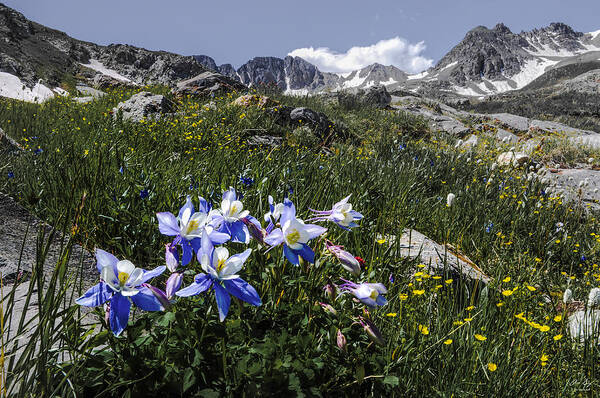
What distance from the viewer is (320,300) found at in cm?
118

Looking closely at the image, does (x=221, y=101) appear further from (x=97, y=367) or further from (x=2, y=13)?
(x=2, y=13)

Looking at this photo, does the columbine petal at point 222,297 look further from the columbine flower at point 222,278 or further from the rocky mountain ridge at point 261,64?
the rocky mountain ridge at point 261,64

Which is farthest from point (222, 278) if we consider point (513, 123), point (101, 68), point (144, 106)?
point (101, 68)

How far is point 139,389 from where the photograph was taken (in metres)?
0.90

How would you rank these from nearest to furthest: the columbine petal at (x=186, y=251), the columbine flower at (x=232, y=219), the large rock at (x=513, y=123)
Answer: the columbine petal at (x=186, y=251)
the columbine flower at (x=232, y=219)
the large rock at (x=513, y=123)

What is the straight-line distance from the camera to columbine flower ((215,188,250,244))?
0.86 m

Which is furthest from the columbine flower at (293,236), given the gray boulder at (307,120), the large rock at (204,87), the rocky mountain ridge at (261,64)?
the large rock at (204,87)

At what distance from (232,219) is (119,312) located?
13.2 inches

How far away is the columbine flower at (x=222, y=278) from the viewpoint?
0.71 metres

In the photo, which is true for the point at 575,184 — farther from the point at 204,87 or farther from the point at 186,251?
the point at 204,87

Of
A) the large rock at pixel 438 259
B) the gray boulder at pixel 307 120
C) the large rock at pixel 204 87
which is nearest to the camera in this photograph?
the large rock at pixel 438 259

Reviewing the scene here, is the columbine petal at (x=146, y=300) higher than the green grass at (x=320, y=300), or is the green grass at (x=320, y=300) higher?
the columbine petal at (x=146, y=300)

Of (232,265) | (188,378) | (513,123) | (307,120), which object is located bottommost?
(188,378)

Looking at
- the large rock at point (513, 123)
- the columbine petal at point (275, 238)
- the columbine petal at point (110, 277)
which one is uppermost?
the large rock at point (513, 123)
